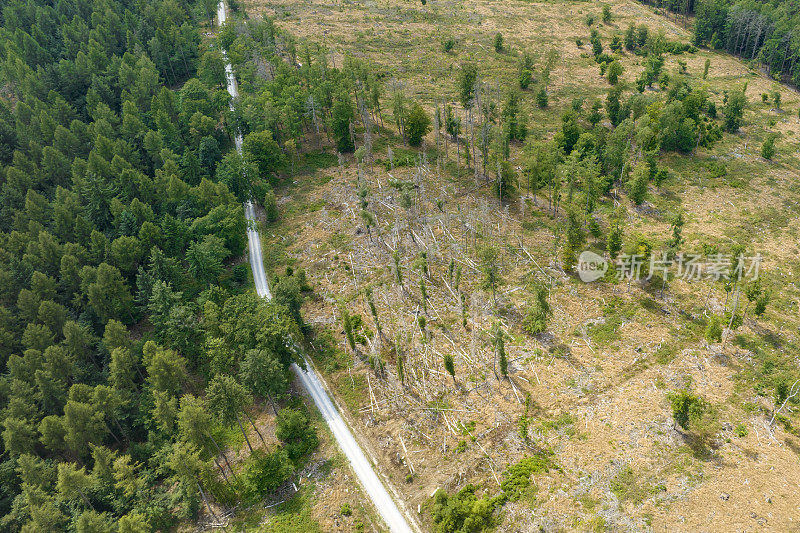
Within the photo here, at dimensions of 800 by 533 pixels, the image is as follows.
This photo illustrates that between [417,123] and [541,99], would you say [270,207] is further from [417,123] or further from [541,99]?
[541,99]

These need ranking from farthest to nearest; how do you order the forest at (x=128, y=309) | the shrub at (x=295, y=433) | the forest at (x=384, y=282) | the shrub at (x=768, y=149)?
the shrub at (x=768, y=149), the shrub at (x=295, y=433), the forest at (x=128, y=309), the forest at (x=384, y=282)

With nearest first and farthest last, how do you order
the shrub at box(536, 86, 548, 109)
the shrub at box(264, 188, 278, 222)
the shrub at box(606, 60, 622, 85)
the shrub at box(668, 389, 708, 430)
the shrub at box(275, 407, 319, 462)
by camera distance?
the shrub at box(668, 389, 708, 430) < the shrub at box(275, 407, 319, 462) < the shrub at box(264, 188, 278, 222) < the shrub at box(536, 86, 548, 109) < the shrub at box(606, 60, 622, 85)

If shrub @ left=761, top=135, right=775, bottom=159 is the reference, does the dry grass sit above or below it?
below

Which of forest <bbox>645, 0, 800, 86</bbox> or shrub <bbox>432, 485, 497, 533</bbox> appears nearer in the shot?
shrub <bbox>432, 485, 497, 533</bbox>

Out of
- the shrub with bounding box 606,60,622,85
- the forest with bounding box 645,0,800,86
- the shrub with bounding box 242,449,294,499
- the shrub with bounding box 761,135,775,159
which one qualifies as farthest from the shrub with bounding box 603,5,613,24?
the shrub with bounding box 242,449,294,499

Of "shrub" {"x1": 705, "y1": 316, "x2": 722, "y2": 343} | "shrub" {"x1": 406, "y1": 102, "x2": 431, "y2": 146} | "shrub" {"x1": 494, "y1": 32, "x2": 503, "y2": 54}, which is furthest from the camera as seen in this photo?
"shrub" {"x1": 494, "y1": 32, "x2": 503, "y2": 54}

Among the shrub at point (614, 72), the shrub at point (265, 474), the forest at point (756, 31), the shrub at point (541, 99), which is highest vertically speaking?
the forest at point (756, 31)

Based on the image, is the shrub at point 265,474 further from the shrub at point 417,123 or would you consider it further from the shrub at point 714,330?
the shrub at point 417,123

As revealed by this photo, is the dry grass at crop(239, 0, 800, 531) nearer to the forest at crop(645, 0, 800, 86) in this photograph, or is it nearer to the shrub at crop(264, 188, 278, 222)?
the shrub at crop(264, 188, 278, 222)

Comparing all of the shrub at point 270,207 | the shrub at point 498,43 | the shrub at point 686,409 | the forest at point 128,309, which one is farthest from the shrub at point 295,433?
the shrub at point 498,43

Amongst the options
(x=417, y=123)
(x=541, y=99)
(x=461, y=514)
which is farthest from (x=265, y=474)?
(x=541, y=99)

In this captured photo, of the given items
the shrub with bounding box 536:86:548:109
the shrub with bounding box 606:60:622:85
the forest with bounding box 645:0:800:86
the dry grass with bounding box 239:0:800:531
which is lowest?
the dry grass with bounding box 239:0:800:531

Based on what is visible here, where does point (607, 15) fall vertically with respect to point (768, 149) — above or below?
above
